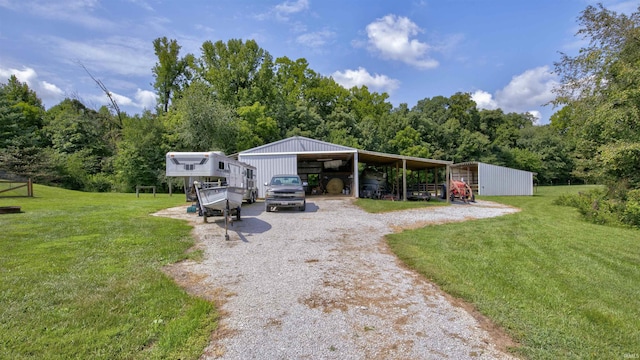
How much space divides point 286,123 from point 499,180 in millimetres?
22974

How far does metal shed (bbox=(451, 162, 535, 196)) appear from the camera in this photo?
29.6m

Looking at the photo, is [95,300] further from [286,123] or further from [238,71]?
[238,71]

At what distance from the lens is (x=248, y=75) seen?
3784cm

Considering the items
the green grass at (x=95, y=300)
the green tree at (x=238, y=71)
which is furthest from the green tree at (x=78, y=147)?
the green grass at (x=95, y=300)

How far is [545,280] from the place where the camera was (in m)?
5.21

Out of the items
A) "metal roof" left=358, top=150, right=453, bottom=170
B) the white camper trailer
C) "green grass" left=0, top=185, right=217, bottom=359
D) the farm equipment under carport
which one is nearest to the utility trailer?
the white camper trailer

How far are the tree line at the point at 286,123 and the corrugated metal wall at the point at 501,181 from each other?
494 centimetres

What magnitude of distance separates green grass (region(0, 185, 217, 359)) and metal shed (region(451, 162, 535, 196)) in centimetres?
2859

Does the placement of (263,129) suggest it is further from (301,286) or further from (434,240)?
(301,286)

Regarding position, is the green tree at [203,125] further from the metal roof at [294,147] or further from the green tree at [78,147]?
the green tree at [78,147]

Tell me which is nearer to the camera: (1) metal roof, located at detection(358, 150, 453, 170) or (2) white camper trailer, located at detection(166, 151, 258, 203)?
(2) white camper trailer, located at detection(166, 151, 258, 203)

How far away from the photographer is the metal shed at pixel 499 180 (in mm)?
29562

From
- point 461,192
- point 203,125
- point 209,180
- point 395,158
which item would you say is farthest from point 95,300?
point 203,125

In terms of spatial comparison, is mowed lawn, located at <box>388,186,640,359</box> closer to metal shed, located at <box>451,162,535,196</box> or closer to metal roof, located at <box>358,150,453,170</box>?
metal roof, located at <box>358,150,453,170</box>
